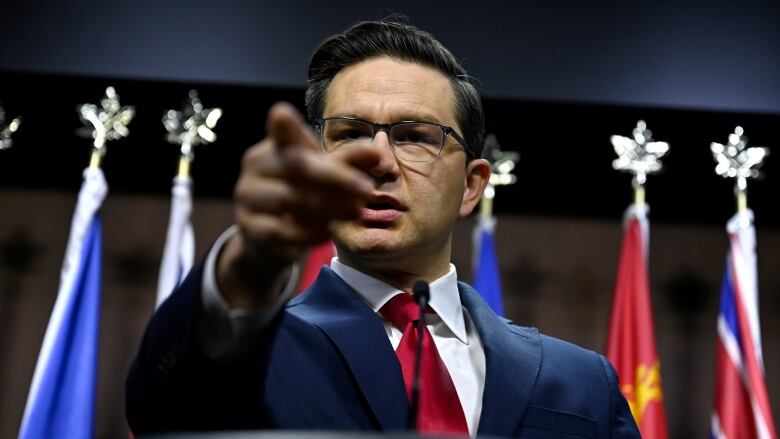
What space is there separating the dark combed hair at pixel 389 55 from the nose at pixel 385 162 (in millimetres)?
204

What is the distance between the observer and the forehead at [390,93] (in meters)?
1.54

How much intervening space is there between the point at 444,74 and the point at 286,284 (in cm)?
83

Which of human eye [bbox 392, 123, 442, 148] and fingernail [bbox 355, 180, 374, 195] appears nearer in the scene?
fingernail [bbox 355, 180, 374, 195]

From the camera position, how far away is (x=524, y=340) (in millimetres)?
1544

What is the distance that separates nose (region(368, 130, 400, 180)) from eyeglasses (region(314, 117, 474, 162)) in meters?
0.01

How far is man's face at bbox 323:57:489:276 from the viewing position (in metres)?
1.44

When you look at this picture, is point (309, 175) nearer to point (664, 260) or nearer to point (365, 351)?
point (365, 351)


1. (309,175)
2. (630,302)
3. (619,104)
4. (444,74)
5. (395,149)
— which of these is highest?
(619,104)

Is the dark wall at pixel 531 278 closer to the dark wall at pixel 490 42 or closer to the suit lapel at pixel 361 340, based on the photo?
the dark wall at pixel 490 42

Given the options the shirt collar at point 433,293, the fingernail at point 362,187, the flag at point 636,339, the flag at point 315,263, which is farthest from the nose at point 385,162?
the flag at point 636,339

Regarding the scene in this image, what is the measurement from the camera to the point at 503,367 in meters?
1.40

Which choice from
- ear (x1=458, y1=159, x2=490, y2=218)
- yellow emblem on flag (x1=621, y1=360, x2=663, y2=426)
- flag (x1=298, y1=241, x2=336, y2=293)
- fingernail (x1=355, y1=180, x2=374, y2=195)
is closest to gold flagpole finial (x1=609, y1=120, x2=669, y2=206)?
yellow emblem on flag (x1=621, y1=360, x2=663, y2=426)

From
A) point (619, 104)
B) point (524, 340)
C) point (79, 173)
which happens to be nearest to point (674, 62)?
point (619, 104)

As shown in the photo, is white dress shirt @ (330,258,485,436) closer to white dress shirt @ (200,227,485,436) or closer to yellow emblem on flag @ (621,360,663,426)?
white dress shirt @ (200,227,485,436)
